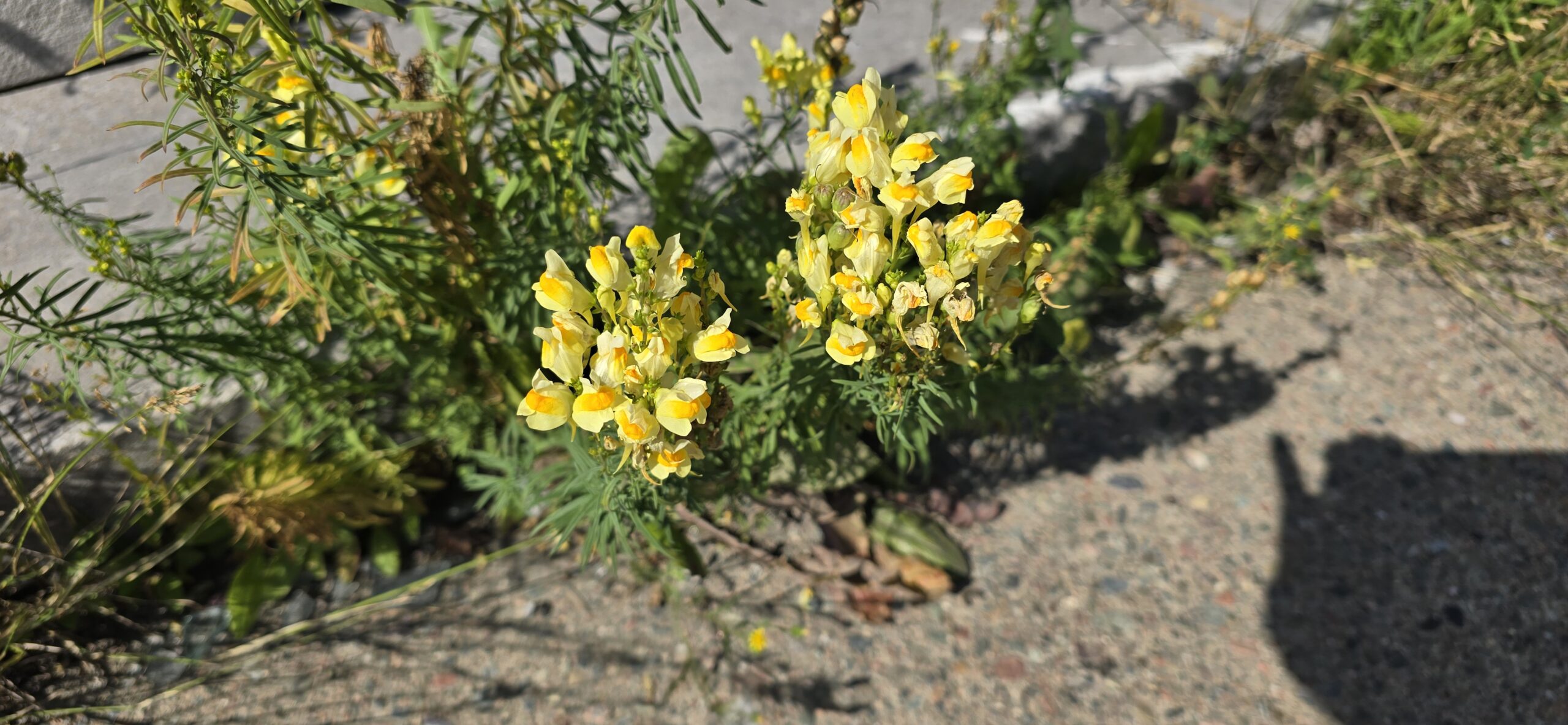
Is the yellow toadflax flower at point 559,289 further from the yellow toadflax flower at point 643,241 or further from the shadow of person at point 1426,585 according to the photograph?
the shadow of person at point 1426,585

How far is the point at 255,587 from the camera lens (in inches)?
81.4

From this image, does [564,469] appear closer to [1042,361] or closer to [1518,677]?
[1042,361]

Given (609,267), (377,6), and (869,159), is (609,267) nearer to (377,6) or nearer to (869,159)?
(869,159)

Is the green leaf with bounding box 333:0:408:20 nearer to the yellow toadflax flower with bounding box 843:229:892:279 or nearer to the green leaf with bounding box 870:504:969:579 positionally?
the yellow toadflax flower with bounding box 843:229:892:279

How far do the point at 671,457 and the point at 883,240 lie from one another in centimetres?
41

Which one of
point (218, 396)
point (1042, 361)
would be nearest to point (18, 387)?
point (218, 396)

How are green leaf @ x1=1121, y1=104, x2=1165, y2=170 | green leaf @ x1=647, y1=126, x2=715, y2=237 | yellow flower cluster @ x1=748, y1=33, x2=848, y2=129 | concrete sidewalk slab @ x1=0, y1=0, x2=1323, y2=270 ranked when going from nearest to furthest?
yellow flower cluster @ x1=748, y1=33, x2=848, y2=129
green leaf @ x1=647, y1=126, x2=715, y2=237
concrete sidewalk slab @ x1=0, y1=0, x2=1323, y2=270
green leaf @ x1=1121, y1=104, x2=1165, y2=170

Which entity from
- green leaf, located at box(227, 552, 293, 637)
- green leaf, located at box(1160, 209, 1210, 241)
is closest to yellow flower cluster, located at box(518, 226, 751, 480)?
green leaf, located at box(227, 552, 293, 637)

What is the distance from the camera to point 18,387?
192 centimetres

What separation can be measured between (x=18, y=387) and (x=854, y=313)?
1845 millimetres

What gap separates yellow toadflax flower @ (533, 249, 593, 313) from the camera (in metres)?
1.18

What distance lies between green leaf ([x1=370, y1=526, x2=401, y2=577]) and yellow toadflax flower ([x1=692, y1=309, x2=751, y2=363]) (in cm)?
137

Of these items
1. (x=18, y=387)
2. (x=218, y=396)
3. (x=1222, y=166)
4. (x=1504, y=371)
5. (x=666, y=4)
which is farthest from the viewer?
(x=1222, y=166)

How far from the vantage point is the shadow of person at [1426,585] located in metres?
1.94
